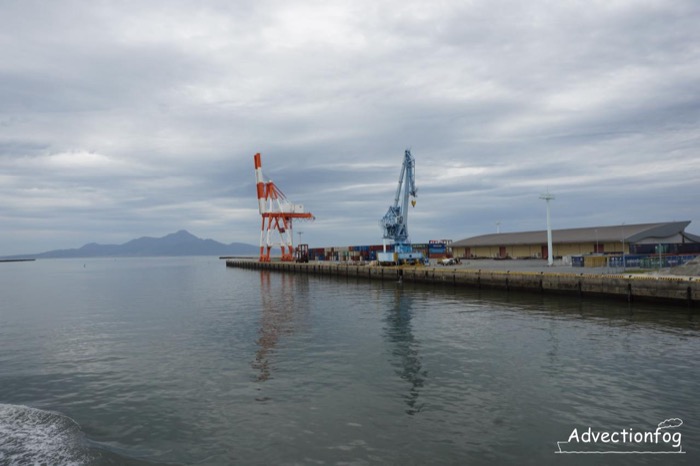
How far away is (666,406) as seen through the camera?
1401 centimetres

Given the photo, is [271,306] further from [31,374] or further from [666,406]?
[666,406]

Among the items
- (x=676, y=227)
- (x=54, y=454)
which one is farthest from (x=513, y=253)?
(x=54, y=454)

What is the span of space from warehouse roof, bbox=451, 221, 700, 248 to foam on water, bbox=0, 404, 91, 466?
273ft

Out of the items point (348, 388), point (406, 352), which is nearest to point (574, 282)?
point (406, 352)

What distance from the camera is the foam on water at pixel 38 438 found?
447 inches

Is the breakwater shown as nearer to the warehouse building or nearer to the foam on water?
the warehouse building

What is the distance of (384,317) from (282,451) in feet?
74.8

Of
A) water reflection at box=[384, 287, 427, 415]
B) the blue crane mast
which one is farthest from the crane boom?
water reflection at box=[384, 287, 427, 415]

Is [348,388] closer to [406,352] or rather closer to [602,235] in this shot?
[406,352]

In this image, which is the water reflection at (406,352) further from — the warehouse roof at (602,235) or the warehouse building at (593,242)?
the warehouse roof at (602,235)

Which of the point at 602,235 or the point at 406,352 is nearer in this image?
the point at 406,352

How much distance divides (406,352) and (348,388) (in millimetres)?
6281

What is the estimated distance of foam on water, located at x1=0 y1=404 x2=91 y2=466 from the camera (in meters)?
11.4

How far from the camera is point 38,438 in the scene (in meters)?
12.6
